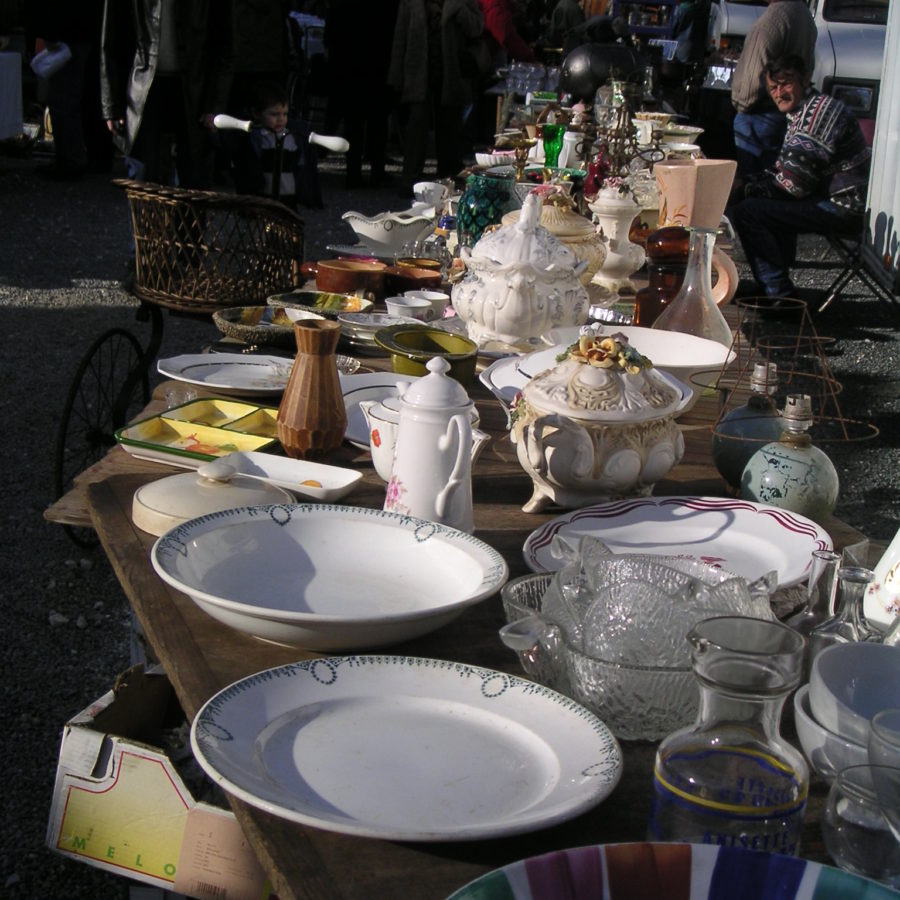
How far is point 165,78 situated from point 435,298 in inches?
101

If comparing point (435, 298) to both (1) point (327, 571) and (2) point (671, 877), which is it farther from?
(2) point (671, 877)

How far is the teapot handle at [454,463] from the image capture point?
4.51ft

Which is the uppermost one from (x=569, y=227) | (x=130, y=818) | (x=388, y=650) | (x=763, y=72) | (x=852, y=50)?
(x=852, y=50)

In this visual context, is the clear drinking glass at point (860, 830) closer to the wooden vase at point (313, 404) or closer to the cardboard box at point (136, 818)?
the cardboard box at point (136, 818)

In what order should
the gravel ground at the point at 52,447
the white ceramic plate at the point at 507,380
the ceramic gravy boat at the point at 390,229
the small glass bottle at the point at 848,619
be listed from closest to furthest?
the small glass bottle at the point at 848,619 < the white ceramic plate at the point at 507,380 < the gravel ground at the point at 52,447 < the ceramic gravy boat at the point at 390,229

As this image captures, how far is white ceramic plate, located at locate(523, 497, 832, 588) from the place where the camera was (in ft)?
4.52

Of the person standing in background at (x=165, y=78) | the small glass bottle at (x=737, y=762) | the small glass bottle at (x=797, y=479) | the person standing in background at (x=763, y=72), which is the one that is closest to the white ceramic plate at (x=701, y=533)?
the small glass bottle at (x=797, y=479)

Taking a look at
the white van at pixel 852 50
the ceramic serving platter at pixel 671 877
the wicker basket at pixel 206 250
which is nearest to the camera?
the ceramic serving platter at pixel 671 877

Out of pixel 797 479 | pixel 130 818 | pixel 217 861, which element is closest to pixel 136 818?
pixel 130 818

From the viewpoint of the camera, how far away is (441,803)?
3.03ft

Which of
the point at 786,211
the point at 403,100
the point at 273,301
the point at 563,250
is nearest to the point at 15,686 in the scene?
the point at 273,301

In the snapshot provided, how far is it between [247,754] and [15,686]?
193 cm

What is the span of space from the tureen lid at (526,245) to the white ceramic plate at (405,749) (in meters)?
1.25

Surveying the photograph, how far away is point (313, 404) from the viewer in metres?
1.70
